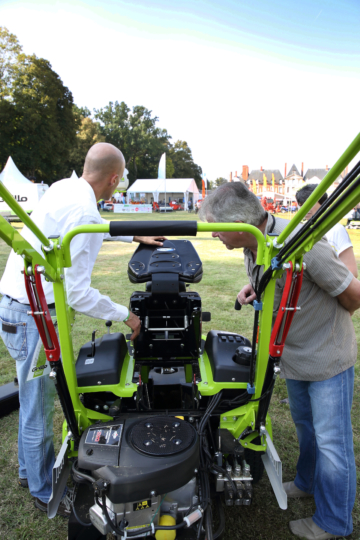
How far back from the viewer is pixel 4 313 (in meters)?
2.20

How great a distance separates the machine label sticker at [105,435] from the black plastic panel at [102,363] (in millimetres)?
369

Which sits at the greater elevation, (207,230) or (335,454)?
(207,230)

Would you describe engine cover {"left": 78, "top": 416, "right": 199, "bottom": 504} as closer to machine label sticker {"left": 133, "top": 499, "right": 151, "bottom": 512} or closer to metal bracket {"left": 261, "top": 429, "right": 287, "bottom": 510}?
machine label sticker {"left": 133, "top": 499, "right": 151, "bottom": 512}

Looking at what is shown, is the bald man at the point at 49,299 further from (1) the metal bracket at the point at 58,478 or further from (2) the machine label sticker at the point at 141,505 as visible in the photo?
(2) the machine label sticker at the point at 141,505

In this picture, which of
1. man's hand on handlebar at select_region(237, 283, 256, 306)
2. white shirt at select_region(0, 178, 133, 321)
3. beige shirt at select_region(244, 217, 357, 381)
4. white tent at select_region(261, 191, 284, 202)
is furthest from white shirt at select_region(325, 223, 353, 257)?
white tent at select_region(261, 191, 284, 202)

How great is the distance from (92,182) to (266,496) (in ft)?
7.69

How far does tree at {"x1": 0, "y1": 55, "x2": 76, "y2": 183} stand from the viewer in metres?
27.8

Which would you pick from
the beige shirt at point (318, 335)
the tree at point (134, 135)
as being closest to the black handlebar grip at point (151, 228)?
the beige shirt at point (318, 335)

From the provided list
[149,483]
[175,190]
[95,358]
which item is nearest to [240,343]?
[95,358]

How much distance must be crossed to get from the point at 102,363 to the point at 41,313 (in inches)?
25.1

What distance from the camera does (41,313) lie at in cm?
144

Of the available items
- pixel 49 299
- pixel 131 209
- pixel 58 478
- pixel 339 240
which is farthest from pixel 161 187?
pixel 58 478

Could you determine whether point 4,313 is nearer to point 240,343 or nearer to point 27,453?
point 27,453

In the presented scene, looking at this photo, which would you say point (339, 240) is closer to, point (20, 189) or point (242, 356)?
point (242, 356)
